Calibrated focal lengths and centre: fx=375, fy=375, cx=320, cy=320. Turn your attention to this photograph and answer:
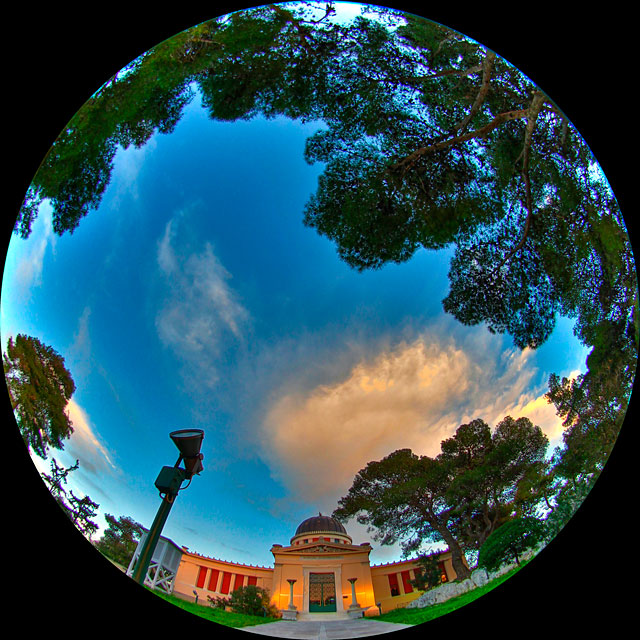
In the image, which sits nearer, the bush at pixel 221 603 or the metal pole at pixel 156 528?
the metal pole at pixel 156 528

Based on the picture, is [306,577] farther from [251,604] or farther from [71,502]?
[71,502]

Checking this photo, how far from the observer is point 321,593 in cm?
516

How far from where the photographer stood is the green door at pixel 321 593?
5.12 m

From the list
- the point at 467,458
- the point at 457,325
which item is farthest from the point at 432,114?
the point at 467,458

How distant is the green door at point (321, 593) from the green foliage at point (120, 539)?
263 cm

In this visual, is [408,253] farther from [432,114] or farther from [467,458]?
[467,458]

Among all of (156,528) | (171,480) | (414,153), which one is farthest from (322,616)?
(414,153)

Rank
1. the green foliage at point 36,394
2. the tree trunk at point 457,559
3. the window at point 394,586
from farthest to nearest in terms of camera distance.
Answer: the green foliage at point 36,394
the tree trunk at point 457,559
the window at point 394,586

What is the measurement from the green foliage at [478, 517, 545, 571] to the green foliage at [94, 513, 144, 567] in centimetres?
526

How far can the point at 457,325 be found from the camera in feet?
20.9

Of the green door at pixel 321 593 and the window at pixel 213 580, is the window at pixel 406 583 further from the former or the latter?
the window at pixel 213 580

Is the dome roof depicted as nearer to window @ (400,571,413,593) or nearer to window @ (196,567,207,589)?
window @ (400,571,413,593)

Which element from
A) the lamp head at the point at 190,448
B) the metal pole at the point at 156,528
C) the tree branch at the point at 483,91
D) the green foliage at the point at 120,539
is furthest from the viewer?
the tree branch at the point at 483,91

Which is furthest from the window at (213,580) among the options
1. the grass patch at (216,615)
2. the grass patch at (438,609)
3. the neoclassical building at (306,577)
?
the grass patch at (438,609)
